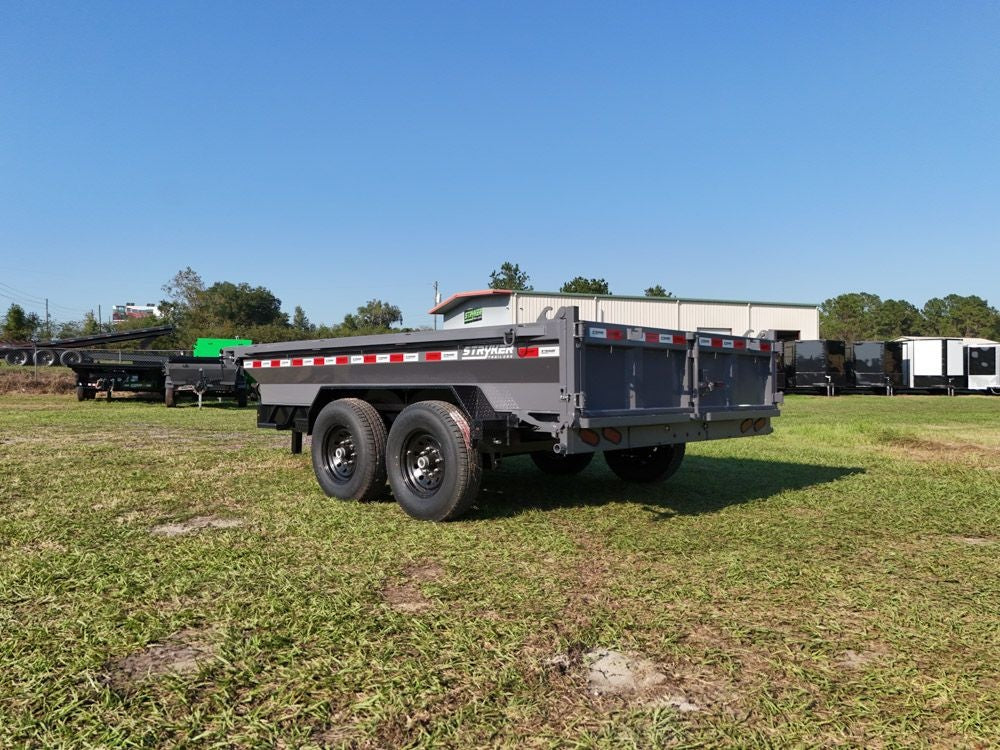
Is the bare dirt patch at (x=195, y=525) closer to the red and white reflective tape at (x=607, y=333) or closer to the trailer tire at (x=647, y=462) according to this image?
the red and white reflective tape at (x=607, y=333)

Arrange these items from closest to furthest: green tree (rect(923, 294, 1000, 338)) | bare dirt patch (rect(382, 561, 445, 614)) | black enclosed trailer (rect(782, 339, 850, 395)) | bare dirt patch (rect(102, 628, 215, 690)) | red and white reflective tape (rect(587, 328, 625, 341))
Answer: bare dirt patch (rect(102, 628, 215, 690)), bare dirt patch (rect(382, 561, 445, 614)), red and white reflective tape (rect(587, 328, 625, 341)), black enclosed trailer (rect(782, 339, 850, 395)), green tree (rect(923, 294, 1000, 338))

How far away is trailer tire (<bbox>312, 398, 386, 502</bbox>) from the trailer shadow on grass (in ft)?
3.28

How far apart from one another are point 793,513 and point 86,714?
203 inches

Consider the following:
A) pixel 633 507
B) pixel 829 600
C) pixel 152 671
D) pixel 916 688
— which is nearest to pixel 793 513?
pixel 633 507

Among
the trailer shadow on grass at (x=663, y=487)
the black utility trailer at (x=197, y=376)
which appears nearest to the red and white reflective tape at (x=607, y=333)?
the trailer shadow on grass at (x=663, y=487)

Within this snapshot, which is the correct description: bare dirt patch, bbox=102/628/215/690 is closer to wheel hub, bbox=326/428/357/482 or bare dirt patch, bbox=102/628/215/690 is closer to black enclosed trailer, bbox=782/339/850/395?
wheel hub, bbox=326/428/357/482

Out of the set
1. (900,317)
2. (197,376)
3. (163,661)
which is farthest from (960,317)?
(163,661)

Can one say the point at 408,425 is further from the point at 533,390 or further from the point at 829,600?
the point at 829,600

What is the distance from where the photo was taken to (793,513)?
5773mm

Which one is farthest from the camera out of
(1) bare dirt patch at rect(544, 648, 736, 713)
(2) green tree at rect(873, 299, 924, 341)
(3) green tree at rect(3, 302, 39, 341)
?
(2) green tree at rect(873, 299, 924, 341)

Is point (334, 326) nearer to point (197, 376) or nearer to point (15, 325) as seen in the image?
point (15, 325)

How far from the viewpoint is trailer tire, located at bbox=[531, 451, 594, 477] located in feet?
24.2

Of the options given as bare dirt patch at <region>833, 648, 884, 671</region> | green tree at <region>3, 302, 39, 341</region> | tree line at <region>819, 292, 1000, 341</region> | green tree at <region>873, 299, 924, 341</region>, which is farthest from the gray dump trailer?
green tree at <region>873, 299, 924, 341</region>

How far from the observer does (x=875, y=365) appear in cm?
2991
